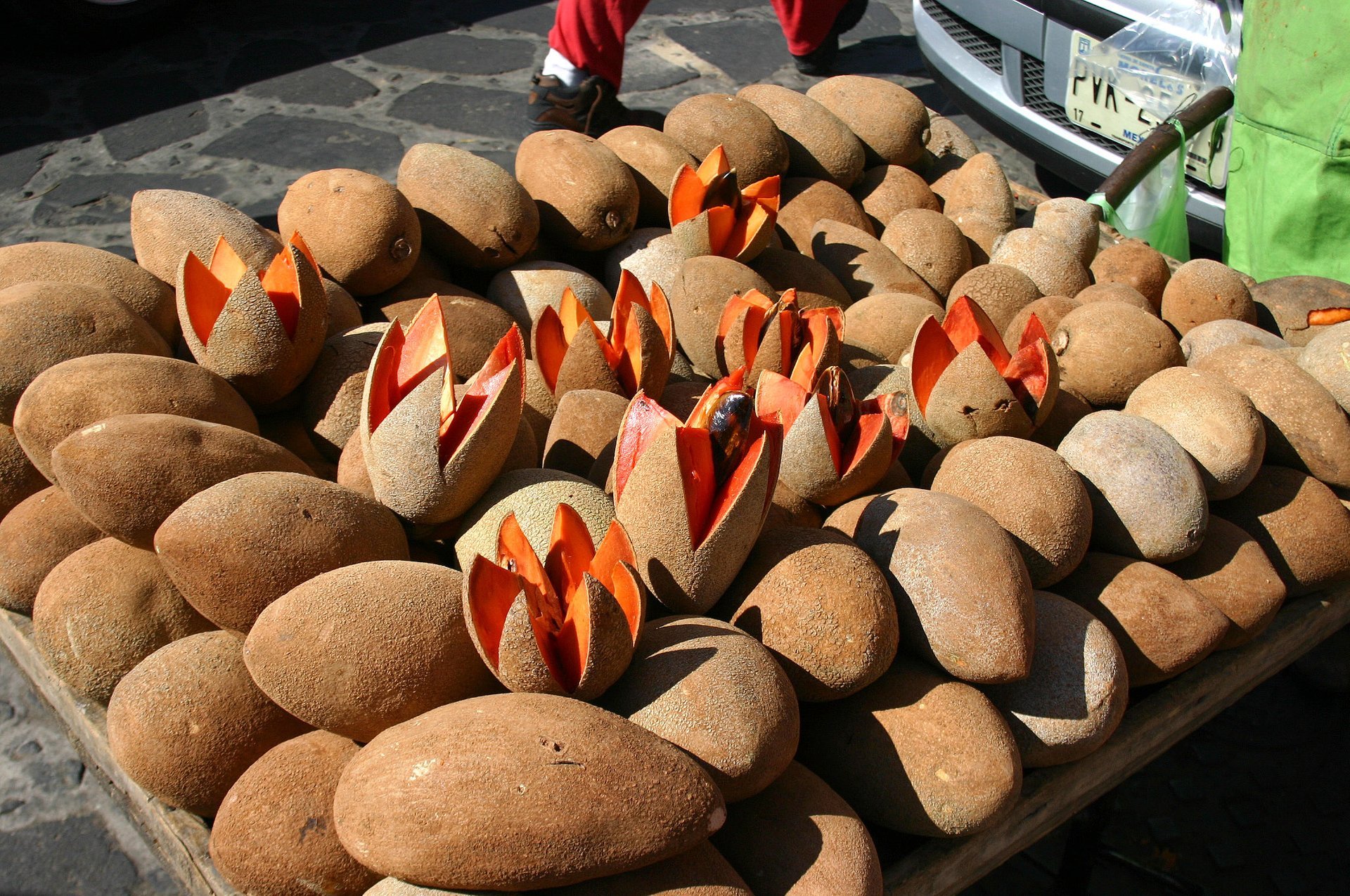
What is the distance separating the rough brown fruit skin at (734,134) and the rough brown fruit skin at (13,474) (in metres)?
1.38

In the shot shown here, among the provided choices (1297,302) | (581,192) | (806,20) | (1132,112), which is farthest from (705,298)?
(806,20)

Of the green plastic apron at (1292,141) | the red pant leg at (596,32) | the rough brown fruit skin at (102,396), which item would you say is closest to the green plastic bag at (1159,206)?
the green plastic apron at (1292,141)

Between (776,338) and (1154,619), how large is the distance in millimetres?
646

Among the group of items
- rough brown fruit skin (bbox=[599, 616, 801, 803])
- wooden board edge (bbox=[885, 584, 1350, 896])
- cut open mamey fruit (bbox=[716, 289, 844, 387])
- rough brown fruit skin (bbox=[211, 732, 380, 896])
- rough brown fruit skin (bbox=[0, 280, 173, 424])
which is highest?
rough brown fruit skin (bbox=[0, 280, 173, 424])

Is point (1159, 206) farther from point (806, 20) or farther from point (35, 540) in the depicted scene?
point (35, 540)

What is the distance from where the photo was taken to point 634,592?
3.36 ft

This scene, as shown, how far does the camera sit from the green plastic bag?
2.41m

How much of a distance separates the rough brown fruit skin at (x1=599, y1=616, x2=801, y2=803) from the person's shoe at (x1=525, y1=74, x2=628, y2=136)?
8.72 ft

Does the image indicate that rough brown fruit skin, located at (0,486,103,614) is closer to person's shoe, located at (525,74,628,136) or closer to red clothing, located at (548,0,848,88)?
person's shoe, located at (525,74,628,136)

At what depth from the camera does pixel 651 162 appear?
211 cm

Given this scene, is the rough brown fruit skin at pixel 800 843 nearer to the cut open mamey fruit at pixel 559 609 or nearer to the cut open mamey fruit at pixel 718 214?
the cut open mamey fruit at pixel 559 609

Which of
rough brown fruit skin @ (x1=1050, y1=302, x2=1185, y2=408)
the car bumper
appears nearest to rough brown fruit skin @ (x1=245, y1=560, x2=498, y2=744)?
rough brown fruit skin @ (x1=1050, y1=302, x2=1185, y2=408)

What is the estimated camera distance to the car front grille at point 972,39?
347cm

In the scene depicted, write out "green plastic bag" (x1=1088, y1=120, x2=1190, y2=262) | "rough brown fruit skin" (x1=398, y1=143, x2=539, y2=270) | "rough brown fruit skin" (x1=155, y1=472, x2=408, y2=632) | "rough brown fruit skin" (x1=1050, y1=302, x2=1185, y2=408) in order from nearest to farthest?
"rough brown fruit skin" (x1=155, y1=472, x2=408, y2=632) → "rough brown fruit skin" (x1=1050, y1=302, x2=1185, y2=408) → "rough brown fruit skin" (x1=398, y1=143, x2=539, y2=270) → "green plastic bag" (x1=1088, y1=120, x2=1190, y2=262)
